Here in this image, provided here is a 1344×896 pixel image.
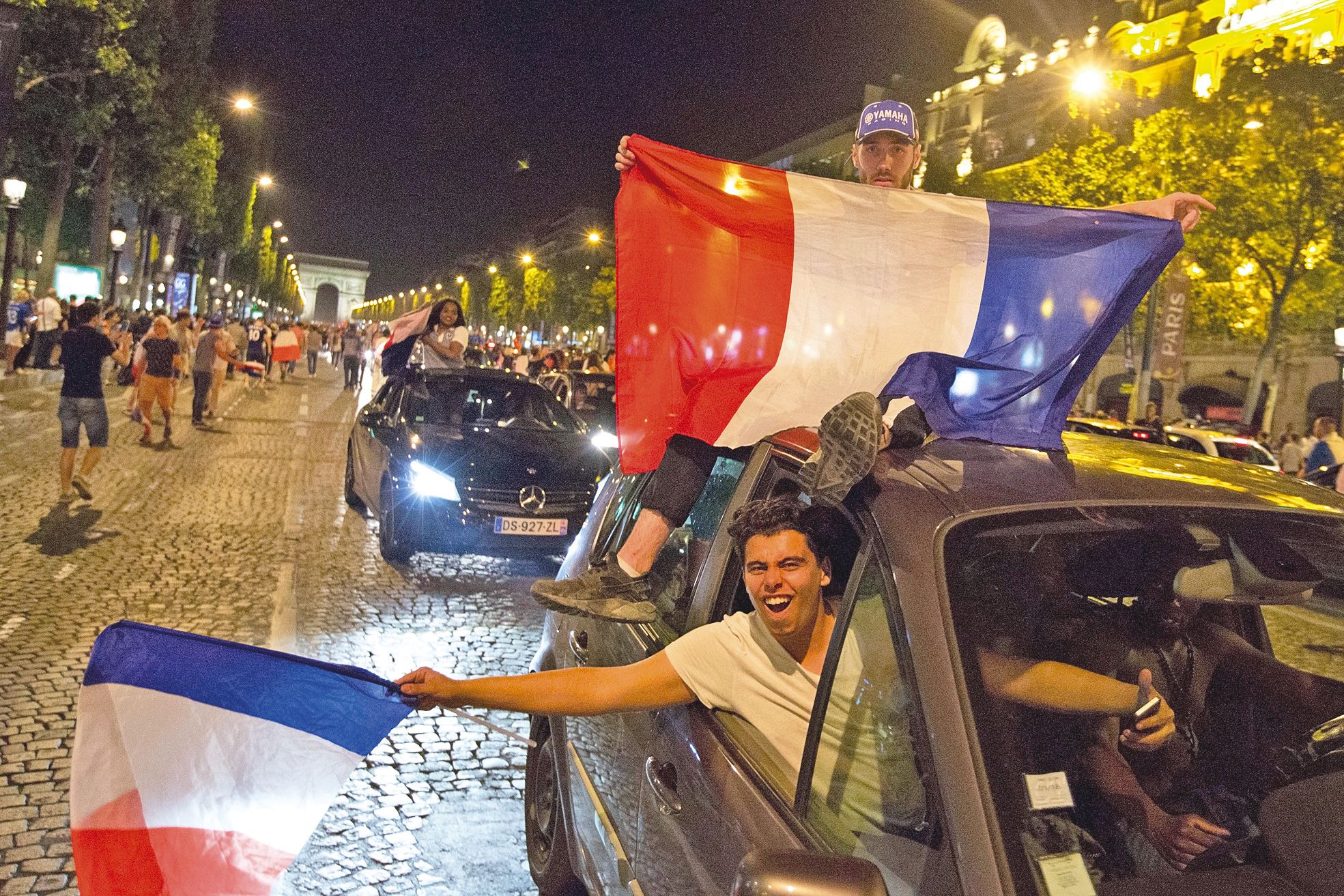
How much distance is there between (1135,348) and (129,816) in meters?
46.3

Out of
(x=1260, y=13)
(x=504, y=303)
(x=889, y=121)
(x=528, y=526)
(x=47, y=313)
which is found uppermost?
(x=1260, y=13)

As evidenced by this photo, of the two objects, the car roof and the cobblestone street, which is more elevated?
the car roof

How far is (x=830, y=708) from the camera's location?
6.77 feet

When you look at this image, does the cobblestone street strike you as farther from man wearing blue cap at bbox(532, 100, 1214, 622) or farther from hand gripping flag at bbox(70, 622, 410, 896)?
hand gripping flag at bbox(70, 622, 410, 896)

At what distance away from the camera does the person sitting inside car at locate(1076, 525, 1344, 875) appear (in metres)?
2.07

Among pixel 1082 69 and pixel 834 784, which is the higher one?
pixel 1082 69

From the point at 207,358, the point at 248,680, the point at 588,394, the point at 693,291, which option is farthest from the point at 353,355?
the point at 248,680

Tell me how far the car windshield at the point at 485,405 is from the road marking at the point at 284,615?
2192mm

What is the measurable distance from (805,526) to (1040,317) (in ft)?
3.78

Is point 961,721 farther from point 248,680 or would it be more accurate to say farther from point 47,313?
point 47,313

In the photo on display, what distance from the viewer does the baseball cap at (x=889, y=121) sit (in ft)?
13.7

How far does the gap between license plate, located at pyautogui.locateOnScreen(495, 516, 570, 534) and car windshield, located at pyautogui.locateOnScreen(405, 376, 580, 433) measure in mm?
1623

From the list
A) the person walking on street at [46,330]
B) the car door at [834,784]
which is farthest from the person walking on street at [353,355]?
the car door at [834,784]

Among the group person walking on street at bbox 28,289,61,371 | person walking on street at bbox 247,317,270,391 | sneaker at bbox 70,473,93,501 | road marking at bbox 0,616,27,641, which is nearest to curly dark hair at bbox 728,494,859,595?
road marking at bbox 0,616,27,641
